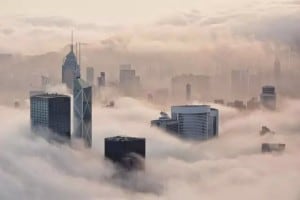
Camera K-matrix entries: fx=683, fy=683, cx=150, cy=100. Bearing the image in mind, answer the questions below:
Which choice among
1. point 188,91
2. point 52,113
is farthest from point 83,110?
point 188,91

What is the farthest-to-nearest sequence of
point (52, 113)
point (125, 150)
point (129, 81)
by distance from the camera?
point (52, 113) → point (125, 150) → point (129, 81)

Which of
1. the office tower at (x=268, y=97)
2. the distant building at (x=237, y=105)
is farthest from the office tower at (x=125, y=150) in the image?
the office tower at (x=268, y=97)

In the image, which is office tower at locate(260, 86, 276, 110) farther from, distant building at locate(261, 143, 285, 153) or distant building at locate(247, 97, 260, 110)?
distant building at locate(261, 143, 285, 153)

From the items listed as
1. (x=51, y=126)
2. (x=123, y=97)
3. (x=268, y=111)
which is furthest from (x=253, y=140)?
(x=51, y=126)

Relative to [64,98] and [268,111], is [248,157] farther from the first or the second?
[64,98]

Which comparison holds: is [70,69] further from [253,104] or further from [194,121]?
[253,104]

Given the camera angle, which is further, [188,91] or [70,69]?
[188,91]
